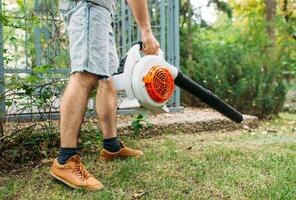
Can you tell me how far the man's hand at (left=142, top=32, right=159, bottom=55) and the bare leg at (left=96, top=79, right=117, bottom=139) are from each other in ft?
1.37

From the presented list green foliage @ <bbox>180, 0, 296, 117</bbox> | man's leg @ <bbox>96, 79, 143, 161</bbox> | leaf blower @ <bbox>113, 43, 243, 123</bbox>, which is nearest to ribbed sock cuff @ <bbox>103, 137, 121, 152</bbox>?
man's leg @ <bbox>96, 79, 143, 161</bbox>

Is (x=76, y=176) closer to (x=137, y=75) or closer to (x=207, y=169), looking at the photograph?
(x=137, y=75)

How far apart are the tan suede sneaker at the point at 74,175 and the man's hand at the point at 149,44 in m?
0.77

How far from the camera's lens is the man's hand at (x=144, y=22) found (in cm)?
253

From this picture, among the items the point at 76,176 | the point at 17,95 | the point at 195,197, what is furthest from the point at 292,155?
the point at 17,95

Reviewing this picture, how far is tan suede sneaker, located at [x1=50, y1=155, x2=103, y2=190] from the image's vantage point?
2.48m

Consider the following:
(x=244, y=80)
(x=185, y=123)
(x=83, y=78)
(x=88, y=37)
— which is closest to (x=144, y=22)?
(x=88, y=37)

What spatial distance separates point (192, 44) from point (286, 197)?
18.9ft

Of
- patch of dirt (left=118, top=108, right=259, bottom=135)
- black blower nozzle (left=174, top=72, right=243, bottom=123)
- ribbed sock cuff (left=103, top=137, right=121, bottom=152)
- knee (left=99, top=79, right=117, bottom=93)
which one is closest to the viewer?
black blower nozzle (left=174, top=72, right=243, bottom=123)

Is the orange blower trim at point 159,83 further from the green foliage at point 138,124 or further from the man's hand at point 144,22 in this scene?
the green foliage at point 138,124

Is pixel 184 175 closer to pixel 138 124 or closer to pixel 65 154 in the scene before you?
pixel 65 154

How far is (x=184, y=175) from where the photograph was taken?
2.74 meters

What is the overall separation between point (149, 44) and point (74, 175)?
2.94ft

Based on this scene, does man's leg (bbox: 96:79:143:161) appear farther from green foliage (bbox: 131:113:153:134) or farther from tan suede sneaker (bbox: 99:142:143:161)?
green foliage (bbox: 131:113:153:134)
